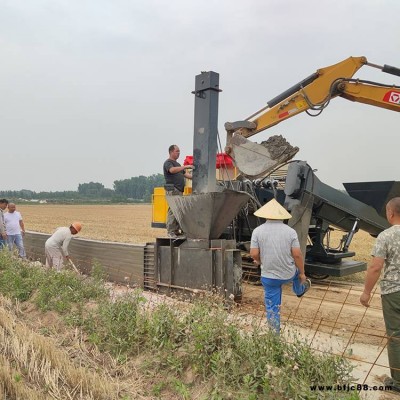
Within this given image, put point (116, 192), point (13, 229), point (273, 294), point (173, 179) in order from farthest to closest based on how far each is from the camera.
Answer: point (116, 192), point (13, 229), point (173, 179), point (273, 294)

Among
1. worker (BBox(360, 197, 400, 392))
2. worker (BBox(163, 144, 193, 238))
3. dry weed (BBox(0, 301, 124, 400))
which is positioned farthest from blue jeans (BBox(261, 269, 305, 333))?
worker (BBox(163, 144, 193, 238))

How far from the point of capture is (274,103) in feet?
29.9

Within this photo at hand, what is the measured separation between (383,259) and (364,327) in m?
2.12

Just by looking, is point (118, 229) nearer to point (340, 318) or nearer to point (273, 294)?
point (340, 318)

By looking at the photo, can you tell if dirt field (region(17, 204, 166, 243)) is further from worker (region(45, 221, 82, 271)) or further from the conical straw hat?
the conical straw hat

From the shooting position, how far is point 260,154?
786cm

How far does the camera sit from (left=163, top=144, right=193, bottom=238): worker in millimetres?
7633

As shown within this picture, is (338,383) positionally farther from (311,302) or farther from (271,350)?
(311,302)

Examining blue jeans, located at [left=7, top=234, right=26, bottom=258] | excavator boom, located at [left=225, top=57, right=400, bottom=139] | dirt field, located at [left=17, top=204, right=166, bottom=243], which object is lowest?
dirt field, located at [left=17, top=204, right=166, bottom=243]

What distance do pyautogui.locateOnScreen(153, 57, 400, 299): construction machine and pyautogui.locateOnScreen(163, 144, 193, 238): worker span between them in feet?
2.09

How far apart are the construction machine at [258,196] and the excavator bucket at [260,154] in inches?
0.7

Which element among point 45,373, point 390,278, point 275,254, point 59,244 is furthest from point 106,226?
point 390,278

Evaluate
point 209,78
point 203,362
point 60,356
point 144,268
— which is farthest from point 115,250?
point 203,362

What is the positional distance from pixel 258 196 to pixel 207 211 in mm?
2420
